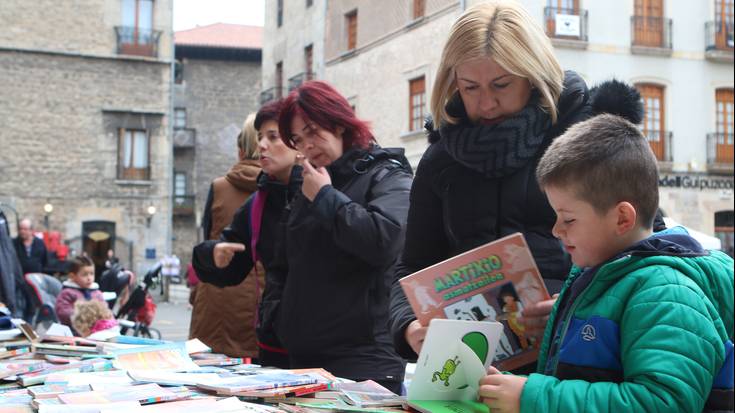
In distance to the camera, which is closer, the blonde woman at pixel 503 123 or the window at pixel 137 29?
the blonde woman at pixel 503 123

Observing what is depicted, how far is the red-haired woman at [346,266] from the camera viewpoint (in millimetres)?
2541

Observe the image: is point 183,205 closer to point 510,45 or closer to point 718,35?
point 718,35

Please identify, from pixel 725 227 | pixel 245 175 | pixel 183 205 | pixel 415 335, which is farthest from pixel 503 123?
pixel 183 205

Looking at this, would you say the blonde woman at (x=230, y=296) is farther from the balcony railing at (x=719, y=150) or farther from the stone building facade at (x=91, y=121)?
the stone building facade at (x=91, y=121)

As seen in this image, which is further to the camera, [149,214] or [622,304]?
[149,214]

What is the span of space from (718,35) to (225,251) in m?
19.9

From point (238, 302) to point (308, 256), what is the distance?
1373 millimetres

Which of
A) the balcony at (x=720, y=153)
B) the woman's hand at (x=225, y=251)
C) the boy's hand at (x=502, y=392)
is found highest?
the balcony at (x=720, y=153)

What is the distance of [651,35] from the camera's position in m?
20.3

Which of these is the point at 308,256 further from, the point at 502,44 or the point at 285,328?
the point at 502,44

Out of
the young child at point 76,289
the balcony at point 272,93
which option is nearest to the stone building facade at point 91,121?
the balcony at point 272,93

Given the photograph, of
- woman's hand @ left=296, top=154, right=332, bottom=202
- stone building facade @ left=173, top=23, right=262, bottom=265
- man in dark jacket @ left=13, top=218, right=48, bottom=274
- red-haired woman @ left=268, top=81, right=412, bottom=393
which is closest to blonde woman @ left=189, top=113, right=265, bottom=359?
red-haired woman @ left=268, top=81, right=412, bottom=393

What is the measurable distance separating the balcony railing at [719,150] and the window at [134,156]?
1411 cm

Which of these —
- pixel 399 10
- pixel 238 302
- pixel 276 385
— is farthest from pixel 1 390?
pixel 399 10
